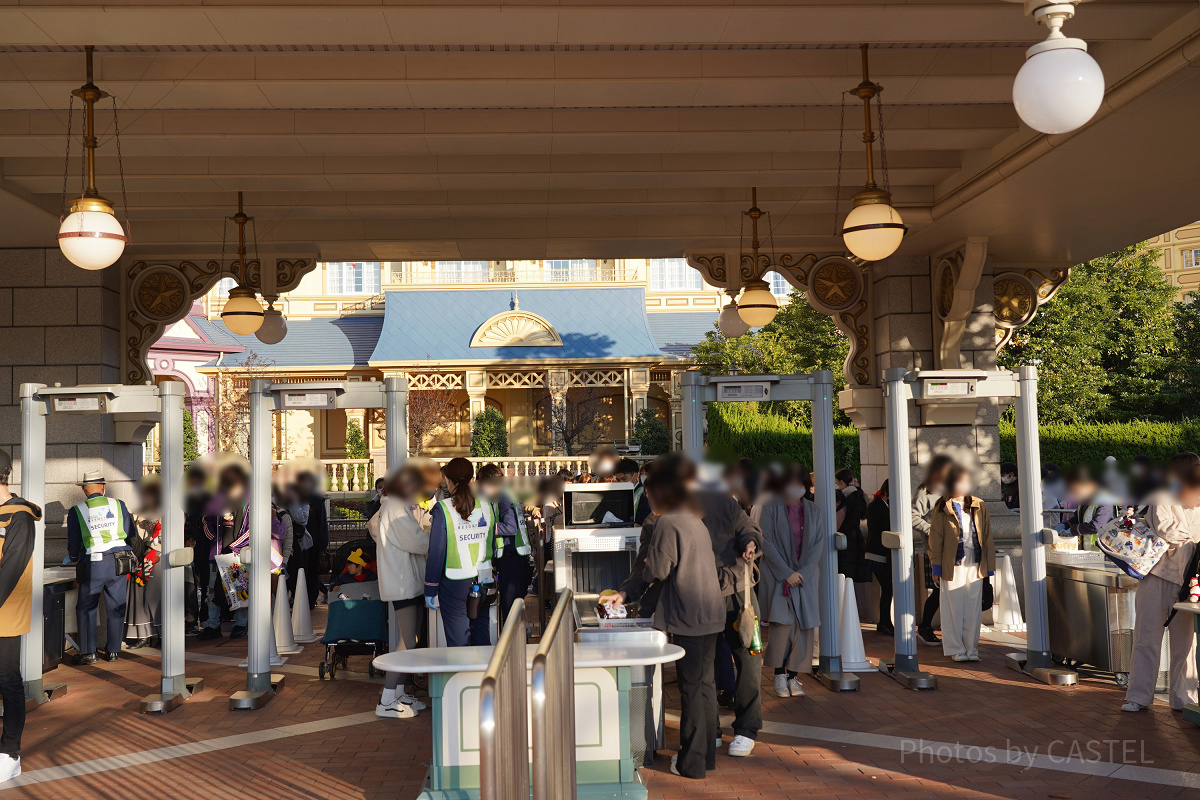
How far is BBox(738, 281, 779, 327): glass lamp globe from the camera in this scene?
10.2 metres

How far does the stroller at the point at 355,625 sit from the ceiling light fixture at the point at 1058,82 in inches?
256

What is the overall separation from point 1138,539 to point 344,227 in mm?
8313

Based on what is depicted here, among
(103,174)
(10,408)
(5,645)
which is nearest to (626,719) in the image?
(5,645)

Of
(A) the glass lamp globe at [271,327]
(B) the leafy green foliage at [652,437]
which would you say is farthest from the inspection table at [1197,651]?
(B) the leafy green foliage at [652,437]

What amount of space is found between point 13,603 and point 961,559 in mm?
7095

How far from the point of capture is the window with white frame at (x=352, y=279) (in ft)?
120

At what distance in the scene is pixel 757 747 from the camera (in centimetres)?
617

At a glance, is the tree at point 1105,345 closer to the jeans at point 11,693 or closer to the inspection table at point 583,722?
the inspection table at point 583,722

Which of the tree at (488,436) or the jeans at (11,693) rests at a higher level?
the tree at (488,436)

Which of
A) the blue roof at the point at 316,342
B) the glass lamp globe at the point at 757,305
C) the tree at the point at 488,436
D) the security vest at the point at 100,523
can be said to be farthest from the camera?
the blue roof at the point at 316,342

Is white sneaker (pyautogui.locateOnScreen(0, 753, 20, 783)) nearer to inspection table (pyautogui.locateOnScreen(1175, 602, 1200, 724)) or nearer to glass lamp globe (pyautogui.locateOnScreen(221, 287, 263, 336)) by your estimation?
glass lamp globe (pyautogui.locateOnScreen(221, 287, 263, 336))

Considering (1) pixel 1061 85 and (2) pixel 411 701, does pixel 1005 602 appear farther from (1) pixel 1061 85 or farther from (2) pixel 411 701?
(1) pixel 1061 85

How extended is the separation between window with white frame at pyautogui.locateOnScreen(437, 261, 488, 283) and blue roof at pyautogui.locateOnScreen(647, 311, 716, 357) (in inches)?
236

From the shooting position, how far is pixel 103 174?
29.4 ft
